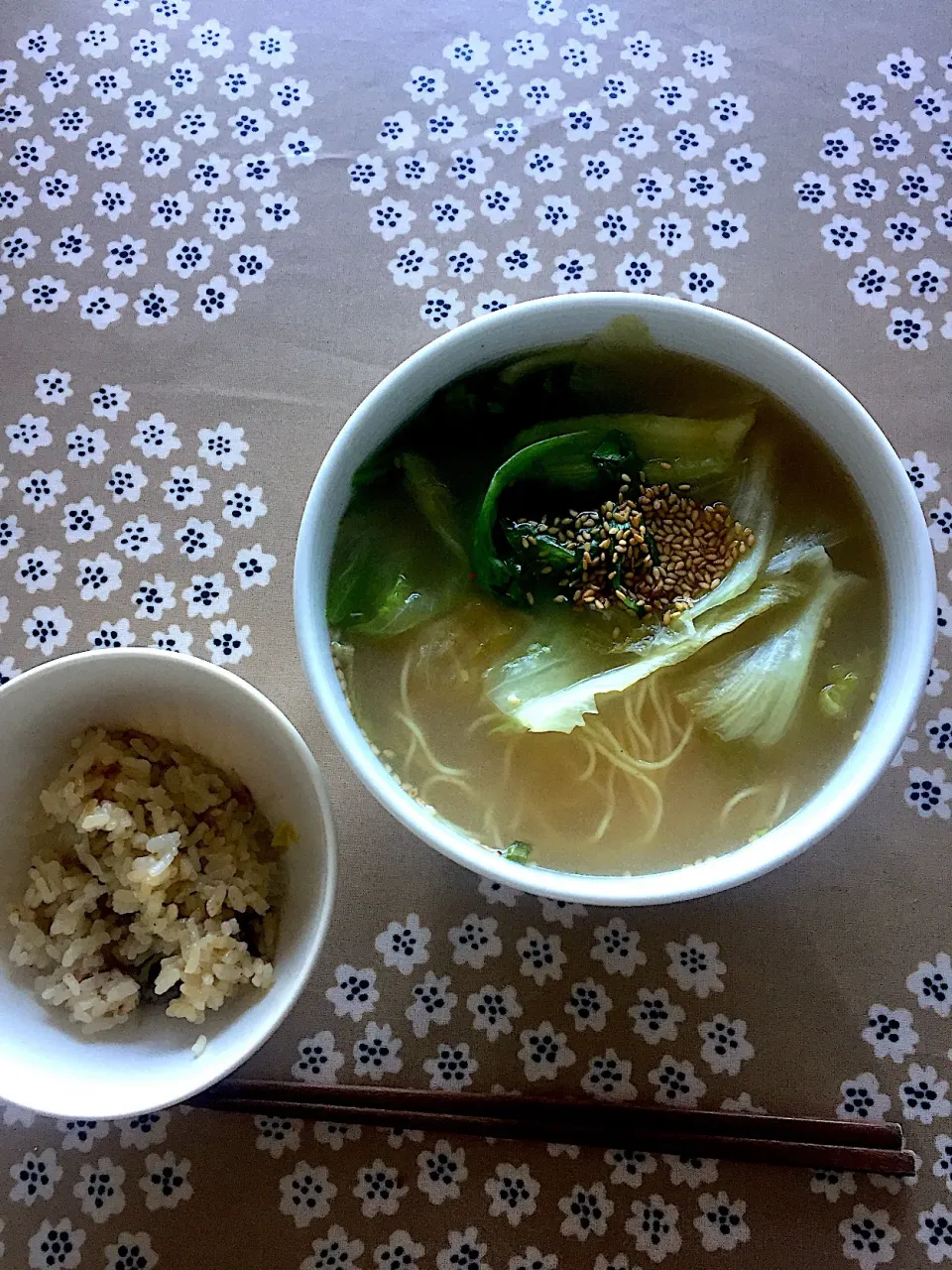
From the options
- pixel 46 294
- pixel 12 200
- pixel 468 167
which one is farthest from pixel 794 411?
pixel 12 200

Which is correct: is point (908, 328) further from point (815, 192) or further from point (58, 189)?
point (58, 189)

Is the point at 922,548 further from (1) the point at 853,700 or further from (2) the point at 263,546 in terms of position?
(2) the point at 263,546

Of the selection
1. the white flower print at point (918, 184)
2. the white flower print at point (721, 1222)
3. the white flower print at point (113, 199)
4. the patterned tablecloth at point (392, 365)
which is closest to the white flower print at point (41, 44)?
the patterned tablecloth at point (392, 365)

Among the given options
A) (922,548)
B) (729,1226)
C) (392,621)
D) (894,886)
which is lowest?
(729,1226)

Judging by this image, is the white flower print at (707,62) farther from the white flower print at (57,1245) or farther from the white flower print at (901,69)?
the white flower print at (57,1245)

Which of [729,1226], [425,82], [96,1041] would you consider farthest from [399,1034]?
[425,82]

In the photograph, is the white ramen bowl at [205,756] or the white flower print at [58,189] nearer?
the white ramen bowl at [205,756]
